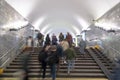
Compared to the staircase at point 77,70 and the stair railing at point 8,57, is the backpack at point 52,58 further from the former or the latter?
the stair railing at point 8,57

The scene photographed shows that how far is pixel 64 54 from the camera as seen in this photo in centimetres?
1245

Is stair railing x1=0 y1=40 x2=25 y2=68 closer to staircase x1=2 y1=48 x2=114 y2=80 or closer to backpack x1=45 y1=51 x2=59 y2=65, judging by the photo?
staircase x1=2 y1=48 x2=114 y2=80

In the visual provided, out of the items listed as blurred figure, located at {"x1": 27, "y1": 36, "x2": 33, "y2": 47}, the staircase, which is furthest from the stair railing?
blurred figure, located at {"x1": 27, "y1": 36, "x2": 33, "y2": 47}

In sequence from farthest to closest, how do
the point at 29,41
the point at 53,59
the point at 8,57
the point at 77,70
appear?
Result: the point at 29,41 < the point at 8,57 < the point at 77,70 < the point at 53,59

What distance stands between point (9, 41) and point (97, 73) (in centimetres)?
522

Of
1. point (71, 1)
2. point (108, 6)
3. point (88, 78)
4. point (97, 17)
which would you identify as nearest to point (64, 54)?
point (88, 78)

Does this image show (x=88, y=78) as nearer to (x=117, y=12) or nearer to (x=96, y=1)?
(x=117, y=12)

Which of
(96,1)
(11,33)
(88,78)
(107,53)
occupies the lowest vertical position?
(88,78)

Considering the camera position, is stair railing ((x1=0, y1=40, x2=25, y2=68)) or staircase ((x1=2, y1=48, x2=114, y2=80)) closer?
staircase ((x1=2, y1=48, x2=114, y2=80))

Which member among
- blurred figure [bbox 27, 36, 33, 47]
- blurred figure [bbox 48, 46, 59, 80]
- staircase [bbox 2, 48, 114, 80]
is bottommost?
staircase [bbox 2, 48, 114, 80]

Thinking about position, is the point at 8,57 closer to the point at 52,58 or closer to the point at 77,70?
the point at 77,70

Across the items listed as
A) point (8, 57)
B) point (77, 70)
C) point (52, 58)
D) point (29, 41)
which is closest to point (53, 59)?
point (52, 58)

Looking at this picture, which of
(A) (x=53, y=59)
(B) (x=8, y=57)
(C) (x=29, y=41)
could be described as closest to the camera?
(A) (x=53, y=59)

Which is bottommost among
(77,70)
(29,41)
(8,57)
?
(77,70)
